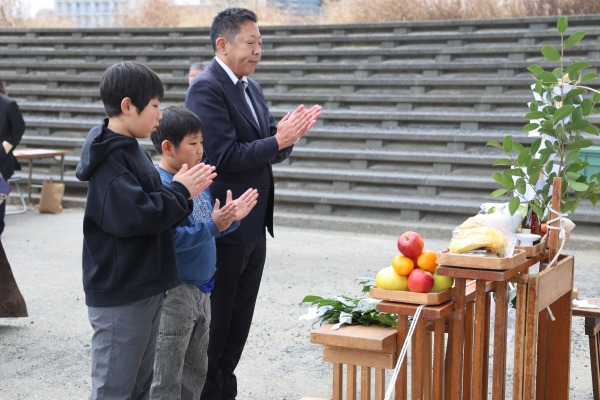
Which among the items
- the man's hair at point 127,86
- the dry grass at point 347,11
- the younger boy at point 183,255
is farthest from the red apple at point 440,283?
the dry grass at point 347,11

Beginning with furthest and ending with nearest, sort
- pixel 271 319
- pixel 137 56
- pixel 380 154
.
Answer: pixel 137 56, pixel 380 154, pixel 271 319

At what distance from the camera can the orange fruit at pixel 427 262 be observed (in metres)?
3.10

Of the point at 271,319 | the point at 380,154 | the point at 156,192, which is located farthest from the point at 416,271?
the point at 380,154

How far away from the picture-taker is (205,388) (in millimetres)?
3785

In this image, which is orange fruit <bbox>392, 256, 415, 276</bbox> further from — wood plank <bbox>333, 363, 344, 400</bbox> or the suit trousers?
the suit trousers

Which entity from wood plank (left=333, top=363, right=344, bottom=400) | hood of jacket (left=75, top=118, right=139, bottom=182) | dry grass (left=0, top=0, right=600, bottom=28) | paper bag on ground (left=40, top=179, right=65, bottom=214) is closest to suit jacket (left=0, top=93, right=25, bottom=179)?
paper bag on ground (left=40, top=179, right=65, bottom=214)

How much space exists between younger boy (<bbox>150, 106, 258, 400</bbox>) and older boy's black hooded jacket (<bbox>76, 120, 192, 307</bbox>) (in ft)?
1.03

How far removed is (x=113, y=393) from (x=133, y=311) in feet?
0.92

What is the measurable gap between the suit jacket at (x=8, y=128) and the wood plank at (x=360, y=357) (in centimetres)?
446

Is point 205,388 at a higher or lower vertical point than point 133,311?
lower

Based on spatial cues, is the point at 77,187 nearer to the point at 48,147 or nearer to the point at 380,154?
the point at 48,147

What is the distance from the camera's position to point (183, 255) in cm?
326

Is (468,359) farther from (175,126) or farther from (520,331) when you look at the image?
(175,126)

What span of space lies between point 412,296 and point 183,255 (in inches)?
35.5
